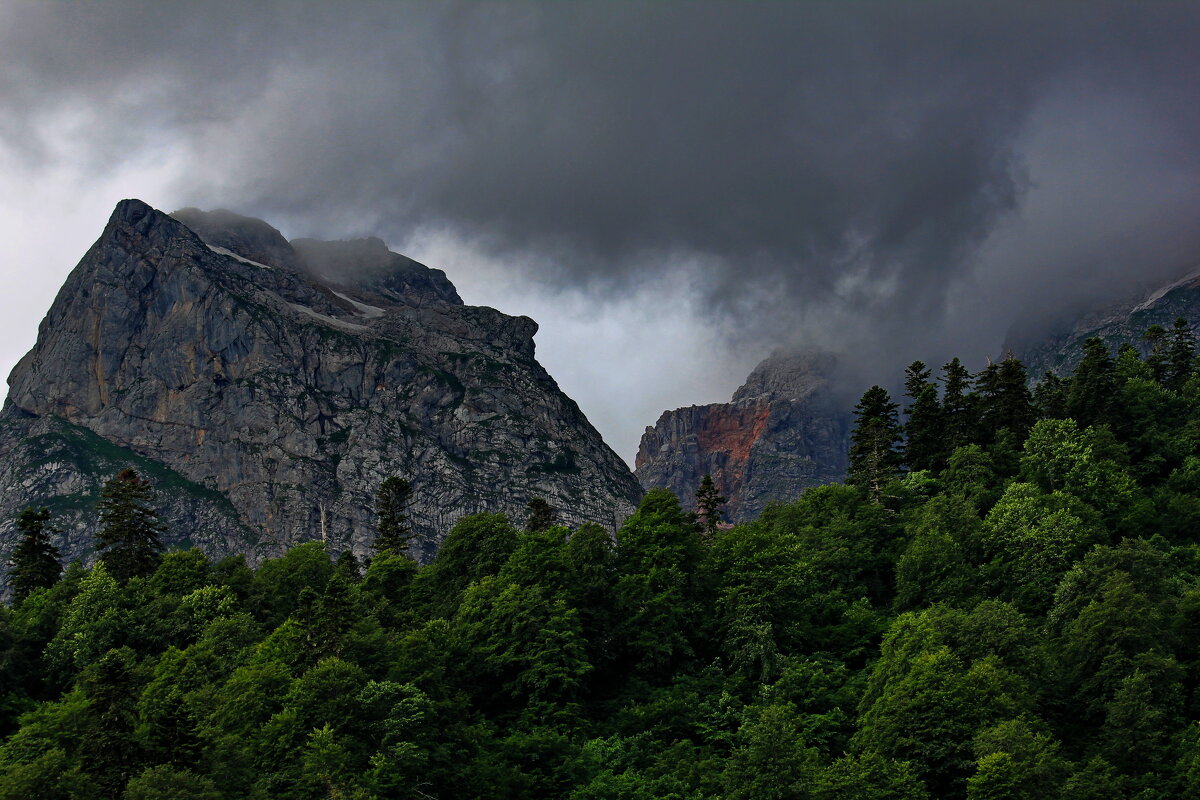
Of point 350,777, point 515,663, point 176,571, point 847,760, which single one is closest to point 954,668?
point 847,760

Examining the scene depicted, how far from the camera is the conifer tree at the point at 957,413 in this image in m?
125

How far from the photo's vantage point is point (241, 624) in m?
83.6

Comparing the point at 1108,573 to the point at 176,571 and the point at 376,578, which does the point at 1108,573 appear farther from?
the point at 176,571

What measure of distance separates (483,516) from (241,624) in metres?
31.3

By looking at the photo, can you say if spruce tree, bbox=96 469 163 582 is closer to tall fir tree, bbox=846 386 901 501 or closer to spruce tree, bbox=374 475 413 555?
spruce tree, bbox=374 475 413 555

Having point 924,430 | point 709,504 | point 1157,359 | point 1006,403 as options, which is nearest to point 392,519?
point 709,504

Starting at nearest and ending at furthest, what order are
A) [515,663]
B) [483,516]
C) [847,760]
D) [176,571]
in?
[847,760] → [515,663] → [176,571] → [483,516]

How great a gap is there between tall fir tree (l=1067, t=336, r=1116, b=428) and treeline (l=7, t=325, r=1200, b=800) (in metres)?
1.62

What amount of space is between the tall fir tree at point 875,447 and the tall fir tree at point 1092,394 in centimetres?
2199

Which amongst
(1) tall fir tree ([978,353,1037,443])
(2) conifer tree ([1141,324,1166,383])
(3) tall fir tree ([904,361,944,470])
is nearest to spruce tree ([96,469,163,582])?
(3) tall fir tree ([904,361,944,470])

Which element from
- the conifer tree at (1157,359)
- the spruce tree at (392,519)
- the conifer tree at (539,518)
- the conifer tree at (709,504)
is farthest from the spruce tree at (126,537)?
the conifer tree at (1157,359)

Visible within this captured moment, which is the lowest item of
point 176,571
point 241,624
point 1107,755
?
point 1107,755

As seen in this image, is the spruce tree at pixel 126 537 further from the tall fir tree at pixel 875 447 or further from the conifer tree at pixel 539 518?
the tall fir tree at pixel 875 447

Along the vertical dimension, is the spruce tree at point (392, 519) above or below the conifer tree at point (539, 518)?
above
